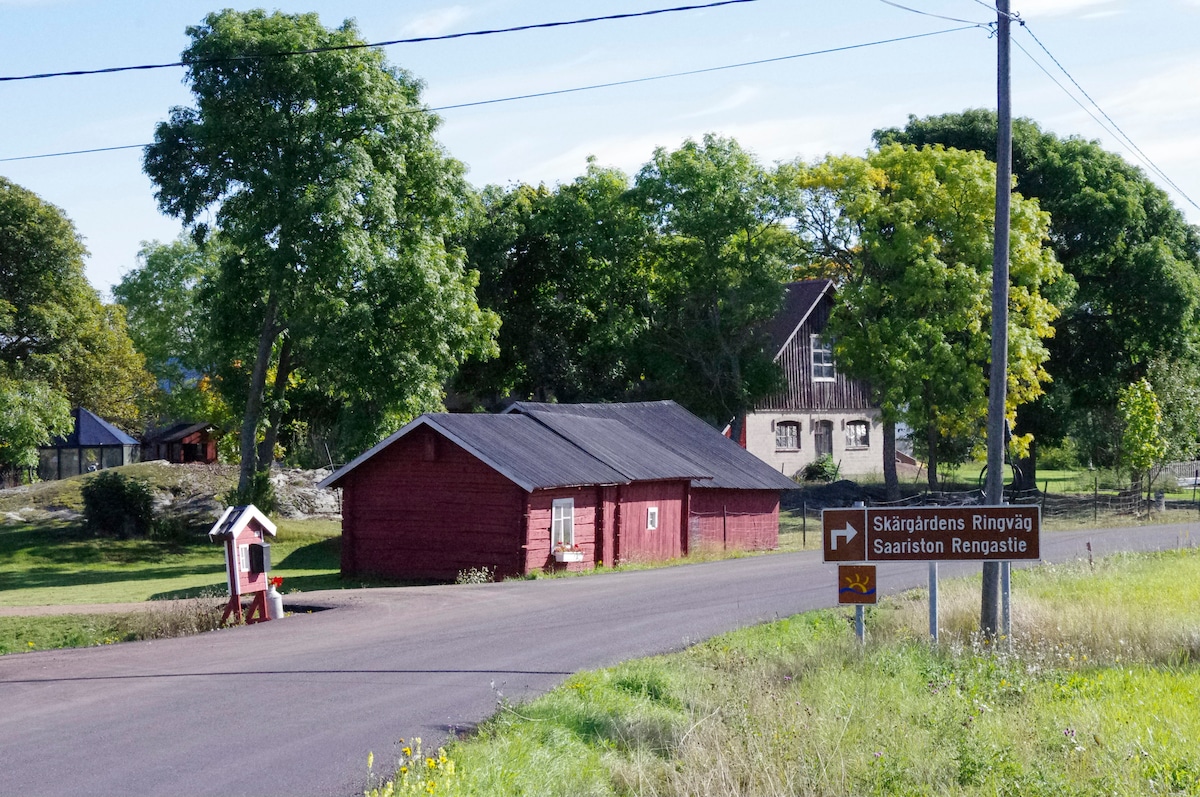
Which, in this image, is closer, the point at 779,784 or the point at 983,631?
the point at 779,784

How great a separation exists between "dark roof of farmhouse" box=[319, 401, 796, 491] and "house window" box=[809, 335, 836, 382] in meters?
16.3

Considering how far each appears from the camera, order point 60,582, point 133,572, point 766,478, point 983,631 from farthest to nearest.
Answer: point 766,478
point 133,572
point 60,582
point 983,631

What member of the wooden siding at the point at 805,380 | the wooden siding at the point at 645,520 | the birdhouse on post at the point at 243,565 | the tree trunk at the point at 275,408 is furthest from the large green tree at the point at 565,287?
the birdhouse on post at the point at 243,565

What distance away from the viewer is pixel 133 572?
1420 inches

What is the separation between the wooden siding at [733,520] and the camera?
36.4 metres

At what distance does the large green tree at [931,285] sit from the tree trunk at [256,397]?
19658mm

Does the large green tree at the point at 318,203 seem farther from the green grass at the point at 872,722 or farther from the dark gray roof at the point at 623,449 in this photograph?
the green grass at the point at 872,722

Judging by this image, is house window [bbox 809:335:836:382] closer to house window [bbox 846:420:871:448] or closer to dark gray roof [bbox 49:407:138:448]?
house window [bbox 846:420:871:448]

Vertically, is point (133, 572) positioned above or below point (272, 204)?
below

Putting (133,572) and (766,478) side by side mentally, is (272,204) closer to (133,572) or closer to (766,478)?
(133,572)

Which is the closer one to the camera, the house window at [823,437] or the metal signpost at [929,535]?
the metal signpost at [929,535]

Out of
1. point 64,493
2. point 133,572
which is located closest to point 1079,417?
point 133,572

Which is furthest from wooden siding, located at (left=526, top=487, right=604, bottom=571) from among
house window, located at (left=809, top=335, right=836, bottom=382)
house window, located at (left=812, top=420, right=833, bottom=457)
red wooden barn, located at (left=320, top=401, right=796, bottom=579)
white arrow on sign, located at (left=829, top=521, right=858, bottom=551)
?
house window, located at (left=812, top=420, right=833, bottom=457)

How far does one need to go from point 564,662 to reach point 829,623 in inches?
176
